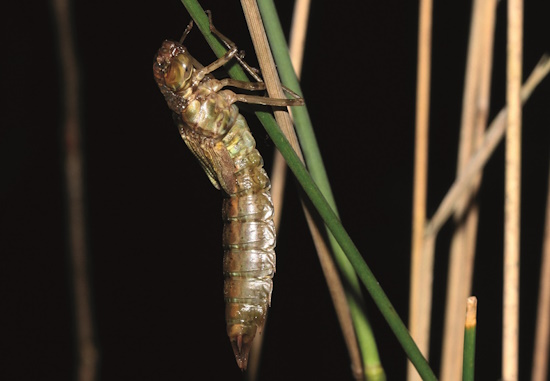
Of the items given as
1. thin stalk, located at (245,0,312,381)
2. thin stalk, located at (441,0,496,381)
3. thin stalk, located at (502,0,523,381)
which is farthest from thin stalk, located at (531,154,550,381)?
thin stalk, located at (245,0,312,381)

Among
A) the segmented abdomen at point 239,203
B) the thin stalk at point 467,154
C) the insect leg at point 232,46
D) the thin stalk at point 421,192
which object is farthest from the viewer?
the thin stalk at point 467,154

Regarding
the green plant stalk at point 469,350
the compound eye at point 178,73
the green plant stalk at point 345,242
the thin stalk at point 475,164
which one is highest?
the compound eye at point 178,73

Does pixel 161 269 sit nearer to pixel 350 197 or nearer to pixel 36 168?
pixel 36 168

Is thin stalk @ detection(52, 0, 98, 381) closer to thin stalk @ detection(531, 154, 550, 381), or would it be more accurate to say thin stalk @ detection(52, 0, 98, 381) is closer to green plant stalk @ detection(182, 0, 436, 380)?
green plant stalk @ detection(182, 0, 436, 380)

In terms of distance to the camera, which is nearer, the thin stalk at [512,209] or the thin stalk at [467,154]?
the thin stalk at [512,209]

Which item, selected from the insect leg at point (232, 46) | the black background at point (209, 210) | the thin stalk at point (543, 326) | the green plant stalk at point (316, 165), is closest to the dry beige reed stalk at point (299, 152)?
the green plant stalk at point (316, 165)

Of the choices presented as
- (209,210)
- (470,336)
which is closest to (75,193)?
(470,336)

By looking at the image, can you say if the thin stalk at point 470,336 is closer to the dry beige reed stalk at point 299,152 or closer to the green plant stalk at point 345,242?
the green plant stalk at point 345,242

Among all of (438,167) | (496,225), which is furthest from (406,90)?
(496,225)
